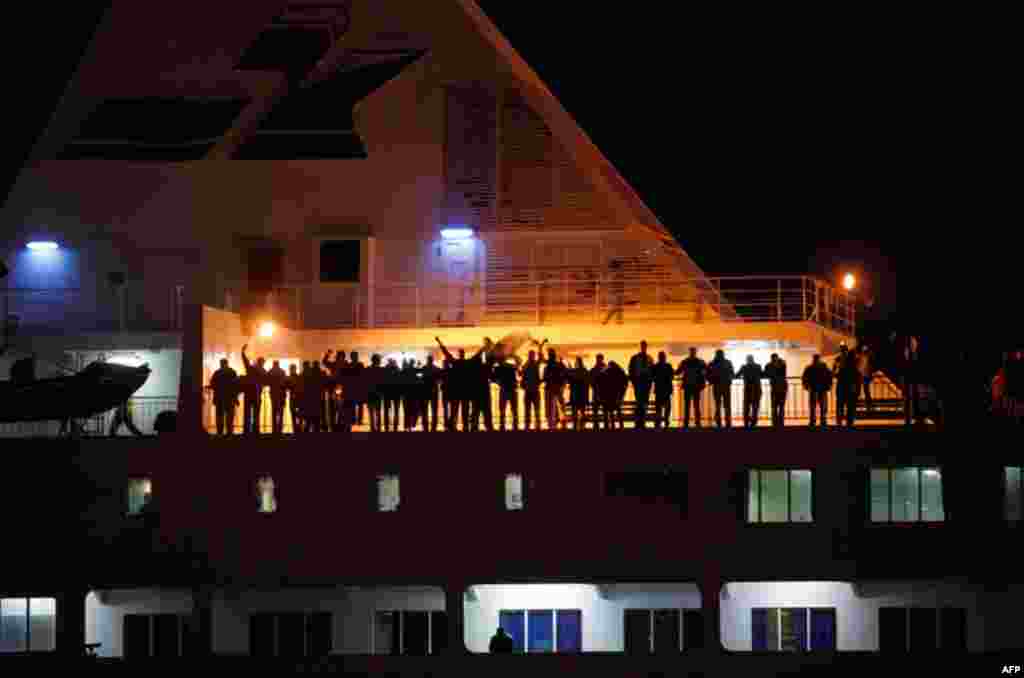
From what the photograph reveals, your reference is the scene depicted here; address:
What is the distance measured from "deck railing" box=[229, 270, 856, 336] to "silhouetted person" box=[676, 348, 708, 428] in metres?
3.60

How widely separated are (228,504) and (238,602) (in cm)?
178

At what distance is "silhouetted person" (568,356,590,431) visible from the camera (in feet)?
153

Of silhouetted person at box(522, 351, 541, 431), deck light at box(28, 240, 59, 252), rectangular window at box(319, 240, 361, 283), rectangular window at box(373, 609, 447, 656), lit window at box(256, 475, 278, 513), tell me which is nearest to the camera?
silhouetted person at box(522, 351, 541, 431)

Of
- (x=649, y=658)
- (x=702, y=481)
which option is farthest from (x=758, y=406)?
(x=649, y=658)

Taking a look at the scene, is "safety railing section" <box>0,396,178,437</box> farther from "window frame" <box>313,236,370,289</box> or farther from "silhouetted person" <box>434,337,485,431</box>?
"silhouetted person" <box>434,337,485,431</box>

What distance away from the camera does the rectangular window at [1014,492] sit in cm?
4612

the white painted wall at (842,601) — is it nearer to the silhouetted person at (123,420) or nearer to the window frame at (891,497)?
the window frame at (891,497)

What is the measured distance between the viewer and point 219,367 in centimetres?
4891

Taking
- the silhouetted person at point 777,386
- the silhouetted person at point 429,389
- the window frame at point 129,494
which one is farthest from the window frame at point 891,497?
the window frame at point 129,494

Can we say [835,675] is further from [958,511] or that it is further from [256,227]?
[256,227]

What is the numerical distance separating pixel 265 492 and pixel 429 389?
132 inches

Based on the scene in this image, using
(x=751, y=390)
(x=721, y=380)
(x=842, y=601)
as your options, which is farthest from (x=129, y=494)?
(x=842, y=601)

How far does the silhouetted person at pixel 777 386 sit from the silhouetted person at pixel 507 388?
4.33 meters

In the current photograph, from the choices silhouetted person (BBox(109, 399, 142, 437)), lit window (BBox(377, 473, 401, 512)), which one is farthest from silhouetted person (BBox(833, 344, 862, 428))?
silhouetted person (BBox(109, 399, 142, 437))
